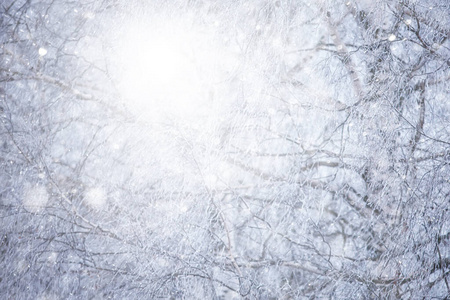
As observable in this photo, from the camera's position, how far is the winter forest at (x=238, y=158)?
137 centimetres

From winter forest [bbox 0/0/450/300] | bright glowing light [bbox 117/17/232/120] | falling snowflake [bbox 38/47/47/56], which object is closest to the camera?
winter forest [bbox 0/0/450/300]

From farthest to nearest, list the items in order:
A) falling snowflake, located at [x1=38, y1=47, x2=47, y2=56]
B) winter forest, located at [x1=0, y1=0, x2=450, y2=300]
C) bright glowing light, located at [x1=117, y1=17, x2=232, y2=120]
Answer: falling snowflake, located at [x1=38, y1=47, x2=47, y2=56]
bright glowing light, located at [x1=117, y1=17, x2=232, y2=120]
winter forest, located at [x1=0, y1=0, x2=450, y2=300]

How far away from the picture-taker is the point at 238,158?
1.62 m

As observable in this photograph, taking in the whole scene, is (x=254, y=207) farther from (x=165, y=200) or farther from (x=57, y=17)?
(x=57, y=17)

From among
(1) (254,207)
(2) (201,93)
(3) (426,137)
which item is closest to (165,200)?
(1) (254,207)

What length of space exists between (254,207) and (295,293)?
0.52m

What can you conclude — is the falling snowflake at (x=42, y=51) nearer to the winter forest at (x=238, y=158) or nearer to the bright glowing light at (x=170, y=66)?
the winter forest at (x=238, y=158)

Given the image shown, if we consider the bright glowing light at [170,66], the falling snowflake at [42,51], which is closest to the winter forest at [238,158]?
the bright glowing light at [170,66]

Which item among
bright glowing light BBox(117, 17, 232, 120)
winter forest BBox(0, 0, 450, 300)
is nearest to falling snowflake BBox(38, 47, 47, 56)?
winter forest BBox(0, 0, 450, 300)

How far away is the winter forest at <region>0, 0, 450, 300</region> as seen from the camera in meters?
1.37

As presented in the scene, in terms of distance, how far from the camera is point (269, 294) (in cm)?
149

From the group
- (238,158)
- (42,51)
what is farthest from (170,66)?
(42,51)

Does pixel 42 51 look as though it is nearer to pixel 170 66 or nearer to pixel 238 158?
pixel 170 66

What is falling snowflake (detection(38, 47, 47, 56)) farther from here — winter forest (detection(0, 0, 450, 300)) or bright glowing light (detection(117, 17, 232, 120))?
bright glowing light (detection(117, 17, 232, 120))
